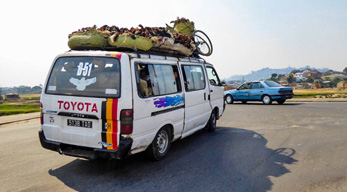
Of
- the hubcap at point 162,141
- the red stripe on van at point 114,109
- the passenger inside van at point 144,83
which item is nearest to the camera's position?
the red stripe on van at point 114,109

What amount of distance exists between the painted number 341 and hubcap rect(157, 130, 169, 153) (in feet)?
5.81

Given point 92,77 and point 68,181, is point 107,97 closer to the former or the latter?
point 92,77

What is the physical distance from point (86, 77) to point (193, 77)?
2908mm

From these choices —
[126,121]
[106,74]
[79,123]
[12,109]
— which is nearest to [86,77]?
[106,74]

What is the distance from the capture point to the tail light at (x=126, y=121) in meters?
4.09

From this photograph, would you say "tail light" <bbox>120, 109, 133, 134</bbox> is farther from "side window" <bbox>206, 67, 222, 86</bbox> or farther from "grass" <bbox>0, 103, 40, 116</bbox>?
"grass" <bbox>0, 103, 40, 116</bbox>

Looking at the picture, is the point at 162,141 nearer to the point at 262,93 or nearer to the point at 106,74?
the point at 106,74

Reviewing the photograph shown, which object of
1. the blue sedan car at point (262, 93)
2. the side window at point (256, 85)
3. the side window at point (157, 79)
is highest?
the side window at point (157, 79)

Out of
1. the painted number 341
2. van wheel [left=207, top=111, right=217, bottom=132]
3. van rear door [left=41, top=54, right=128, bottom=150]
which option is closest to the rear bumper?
van rear door [left=41, top=54, right=128, bottom=150]

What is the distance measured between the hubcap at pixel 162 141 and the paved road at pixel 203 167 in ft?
0.74

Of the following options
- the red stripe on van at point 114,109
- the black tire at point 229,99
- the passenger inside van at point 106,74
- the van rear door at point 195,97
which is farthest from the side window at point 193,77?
the black tire at point 229,99

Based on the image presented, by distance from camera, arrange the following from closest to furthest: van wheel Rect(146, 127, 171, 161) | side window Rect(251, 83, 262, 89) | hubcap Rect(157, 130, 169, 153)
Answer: van wheel Rect(146, 127, 171, 161)
hubcap Rect(157, 130, 169, 153)
side window Rect(251, 83, 262, 89)

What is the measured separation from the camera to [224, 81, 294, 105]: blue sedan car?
1650 centimetres

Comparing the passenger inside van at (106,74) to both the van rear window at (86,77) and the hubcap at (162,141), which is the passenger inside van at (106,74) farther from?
the hubcap at (162,141)
